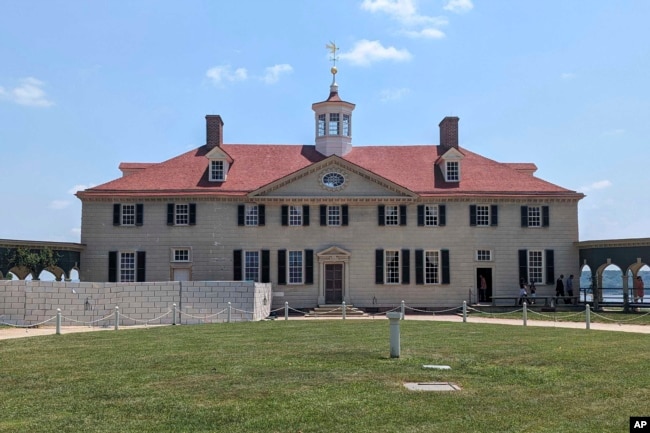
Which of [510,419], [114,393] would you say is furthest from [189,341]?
[510,419]

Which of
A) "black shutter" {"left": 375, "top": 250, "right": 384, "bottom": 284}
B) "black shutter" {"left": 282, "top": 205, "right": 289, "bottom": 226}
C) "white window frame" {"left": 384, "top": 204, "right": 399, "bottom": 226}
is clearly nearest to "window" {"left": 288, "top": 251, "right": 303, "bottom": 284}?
"black shutter" {"left": 282, "top": 205, "right": 289, "bottom": 226}

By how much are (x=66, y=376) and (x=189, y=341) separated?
582 cm

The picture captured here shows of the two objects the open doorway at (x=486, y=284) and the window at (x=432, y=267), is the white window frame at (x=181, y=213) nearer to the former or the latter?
the window at (x=432, y=267)

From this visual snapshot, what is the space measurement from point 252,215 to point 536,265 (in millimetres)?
14750

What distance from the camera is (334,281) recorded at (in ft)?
113

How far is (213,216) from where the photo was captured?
112ft

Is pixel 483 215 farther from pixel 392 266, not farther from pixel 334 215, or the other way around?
pixel 334 215

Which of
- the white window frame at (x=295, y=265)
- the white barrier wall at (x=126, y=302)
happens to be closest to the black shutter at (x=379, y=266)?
the white window frame at (x=295, y=265)

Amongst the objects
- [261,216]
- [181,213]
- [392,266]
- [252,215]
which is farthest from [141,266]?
[392,266]

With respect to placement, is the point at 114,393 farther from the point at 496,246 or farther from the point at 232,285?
the point at 496,246

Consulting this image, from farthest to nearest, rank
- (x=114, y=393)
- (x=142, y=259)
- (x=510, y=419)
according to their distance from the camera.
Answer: (x=142, y=259) < (x=114, y=393) < (x=510, y=419)

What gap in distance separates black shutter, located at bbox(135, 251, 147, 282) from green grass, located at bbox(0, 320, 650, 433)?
1597cm

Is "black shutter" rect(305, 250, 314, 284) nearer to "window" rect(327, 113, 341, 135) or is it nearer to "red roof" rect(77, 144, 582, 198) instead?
"red roof" rect(77, 144, 582, 198)

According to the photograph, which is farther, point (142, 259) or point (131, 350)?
point (142, 259)
